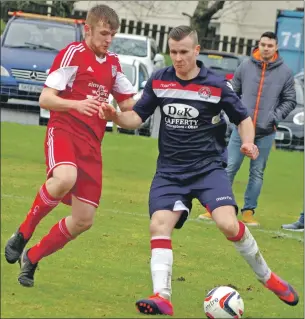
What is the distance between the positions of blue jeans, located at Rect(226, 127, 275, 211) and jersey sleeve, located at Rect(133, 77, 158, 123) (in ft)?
14.3

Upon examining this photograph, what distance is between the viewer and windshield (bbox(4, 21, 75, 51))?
23.7 meters

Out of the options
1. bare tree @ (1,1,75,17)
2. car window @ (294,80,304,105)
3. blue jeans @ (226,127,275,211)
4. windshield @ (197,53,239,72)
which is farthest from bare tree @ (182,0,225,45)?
blue jeans @ (226,127,275,211)

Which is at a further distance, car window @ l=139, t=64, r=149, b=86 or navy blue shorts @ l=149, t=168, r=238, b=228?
car window @ l=139, t=64, r=149, b=86

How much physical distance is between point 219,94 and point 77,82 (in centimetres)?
110

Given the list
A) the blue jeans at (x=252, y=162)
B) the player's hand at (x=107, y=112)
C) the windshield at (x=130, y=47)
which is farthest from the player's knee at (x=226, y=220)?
the windshield at (x=130, y=47)

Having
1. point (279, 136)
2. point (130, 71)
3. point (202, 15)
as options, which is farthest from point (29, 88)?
point (202, 15)

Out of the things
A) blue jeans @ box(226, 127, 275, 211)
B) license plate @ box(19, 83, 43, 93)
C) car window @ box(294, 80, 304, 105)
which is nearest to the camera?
blue jeans @ box(226, 127, 275, 211)

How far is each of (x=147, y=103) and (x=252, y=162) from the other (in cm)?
478

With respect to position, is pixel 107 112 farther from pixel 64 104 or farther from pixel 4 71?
pixel 4 71

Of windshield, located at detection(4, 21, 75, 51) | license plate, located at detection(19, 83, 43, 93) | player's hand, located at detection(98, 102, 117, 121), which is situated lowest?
license plate, located at detection(19, 83, 43, 93)

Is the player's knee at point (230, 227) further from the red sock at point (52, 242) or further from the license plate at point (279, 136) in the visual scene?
the license plate at point (279, 136)

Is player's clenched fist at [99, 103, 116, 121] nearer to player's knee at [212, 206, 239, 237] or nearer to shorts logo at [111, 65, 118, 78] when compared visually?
shorts logo at [111, 65, 118, 78]

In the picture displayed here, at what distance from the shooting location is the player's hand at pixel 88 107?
28.1 feet

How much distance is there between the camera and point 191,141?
871 cm
